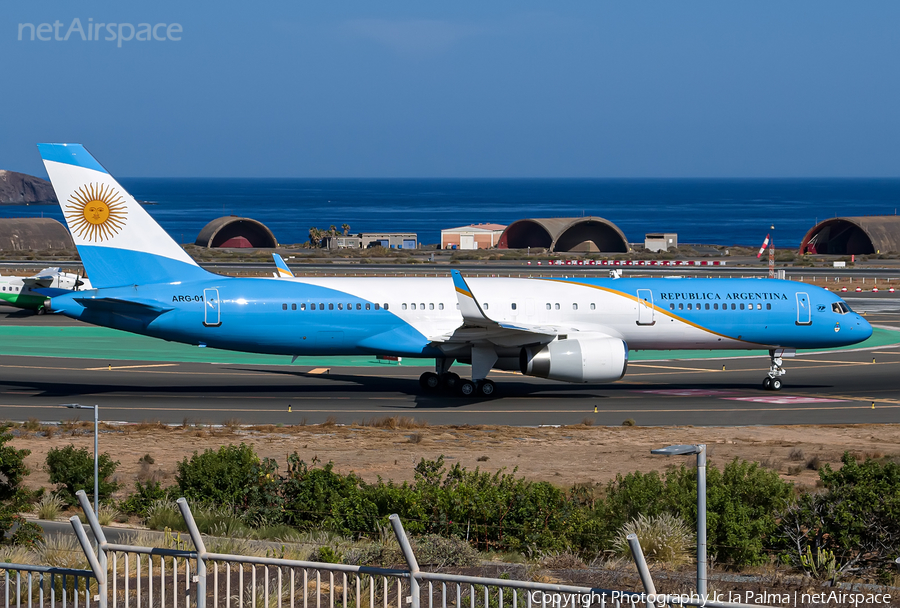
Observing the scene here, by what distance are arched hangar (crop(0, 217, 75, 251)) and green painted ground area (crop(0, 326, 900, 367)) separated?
7632 cm

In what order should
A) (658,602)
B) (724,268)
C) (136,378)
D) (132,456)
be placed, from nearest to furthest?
(658,602) → (132,456) → (136,378) → (724,268)

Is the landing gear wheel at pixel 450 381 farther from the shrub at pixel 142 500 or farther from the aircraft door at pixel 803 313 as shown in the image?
the shrub at pixel 142 500

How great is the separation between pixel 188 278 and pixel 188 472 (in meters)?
16.5

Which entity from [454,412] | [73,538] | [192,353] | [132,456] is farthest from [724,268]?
[73,538]

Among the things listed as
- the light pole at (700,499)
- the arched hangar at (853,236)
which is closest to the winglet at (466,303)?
the light pole at (700,499)

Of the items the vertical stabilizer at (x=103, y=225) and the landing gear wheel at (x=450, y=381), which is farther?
the landing gear wheel at (x=450, y=381)

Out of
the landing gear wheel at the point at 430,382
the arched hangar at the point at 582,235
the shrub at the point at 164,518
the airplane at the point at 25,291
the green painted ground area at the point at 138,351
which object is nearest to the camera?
the shrub at the point at 164,518

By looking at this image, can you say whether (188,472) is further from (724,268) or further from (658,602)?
(724,268)

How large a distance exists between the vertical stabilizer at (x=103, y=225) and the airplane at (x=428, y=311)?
4 centimetres

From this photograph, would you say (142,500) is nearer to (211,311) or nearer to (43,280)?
(211,311)

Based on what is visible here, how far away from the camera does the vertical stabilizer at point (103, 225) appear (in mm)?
36469

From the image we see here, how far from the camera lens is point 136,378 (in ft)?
141

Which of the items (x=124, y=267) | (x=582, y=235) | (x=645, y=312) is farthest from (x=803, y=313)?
(x=582, y=235)

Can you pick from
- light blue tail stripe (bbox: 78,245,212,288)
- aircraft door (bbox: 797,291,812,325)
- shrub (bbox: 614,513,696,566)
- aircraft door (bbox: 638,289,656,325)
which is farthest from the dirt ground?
aircraft door (bbox: 797,291,812,325)
